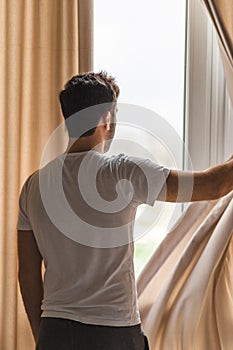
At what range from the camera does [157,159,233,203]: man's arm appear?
179cm

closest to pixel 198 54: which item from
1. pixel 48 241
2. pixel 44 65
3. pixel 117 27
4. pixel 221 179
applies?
pixel 117 27

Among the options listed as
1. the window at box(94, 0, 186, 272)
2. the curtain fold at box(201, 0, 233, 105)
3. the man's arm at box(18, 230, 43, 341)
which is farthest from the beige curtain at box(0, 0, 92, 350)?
the man's arm at box(18, 230, 43, 341)

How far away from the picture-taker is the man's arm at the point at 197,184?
1789 millimetres

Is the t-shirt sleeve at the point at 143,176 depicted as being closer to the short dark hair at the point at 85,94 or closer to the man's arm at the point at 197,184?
Result: the man's arm at the point at 197,184

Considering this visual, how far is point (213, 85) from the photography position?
274cm

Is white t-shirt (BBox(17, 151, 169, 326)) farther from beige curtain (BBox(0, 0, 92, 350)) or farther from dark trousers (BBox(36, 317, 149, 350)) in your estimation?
beige curtain (BBox(0, 0, 92, 350))

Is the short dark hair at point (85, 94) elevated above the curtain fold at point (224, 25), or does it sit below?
below

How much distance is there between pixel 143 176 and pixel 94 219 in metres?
0.18

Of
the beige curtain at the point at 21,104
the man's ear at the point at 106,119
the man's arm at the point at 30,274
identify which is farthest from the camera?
the beige curtain at the point at 21,104

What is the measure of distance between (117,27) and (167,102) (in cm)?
38

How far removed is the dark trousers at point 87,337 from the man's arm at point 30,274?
225mm

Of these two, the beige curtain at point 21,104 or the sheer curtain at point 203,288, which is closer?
the sheer curtain at point 203,288

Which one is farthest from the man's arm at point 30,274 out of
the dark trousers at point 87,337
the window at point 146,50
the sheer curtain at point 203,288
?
the window at point 146,50

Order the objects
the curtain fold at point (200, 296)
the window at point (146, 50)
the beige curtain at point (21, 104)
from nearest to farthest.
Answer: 1. the curtain fold at point (200, 296)
2. the beige curtain at point (21, 104)
3. the window at point (146, 50)
